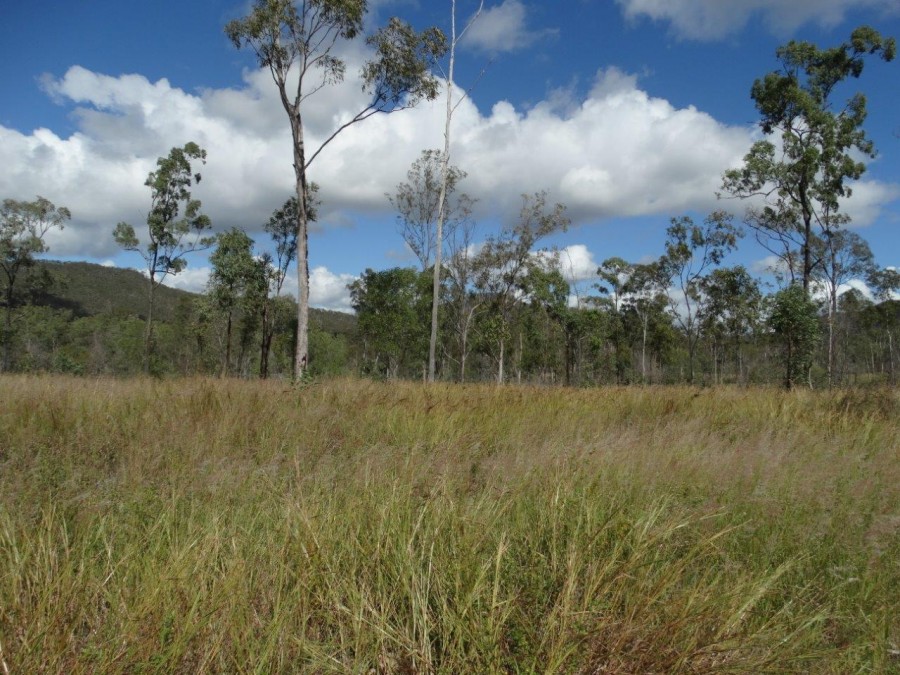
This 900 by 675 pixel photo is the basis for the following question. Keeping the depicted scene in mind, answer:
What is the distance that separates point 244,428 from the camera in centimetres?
488

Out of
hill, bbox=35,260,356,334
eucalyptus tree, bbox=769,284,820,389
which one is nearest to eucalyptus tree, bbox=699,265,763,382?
eucalyptus tree, bbox=769,284,820,389

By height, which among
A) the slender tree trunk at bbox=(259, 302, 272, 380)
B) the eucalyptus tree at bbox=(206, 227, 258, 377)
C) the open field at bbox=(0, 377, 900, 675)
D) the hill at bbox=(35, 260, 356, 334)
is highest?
the hill at bbox=(35, 260, 356, 334)

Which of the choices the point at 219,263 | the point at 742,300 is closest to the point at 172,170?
the point at 219,263

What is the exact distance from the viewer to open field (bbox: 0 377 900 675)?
64.3 inches

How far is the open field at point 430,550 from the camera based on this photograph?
163 cm


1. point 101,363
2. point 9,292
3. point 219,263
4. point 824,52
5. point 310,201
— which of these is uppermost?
point 824,52

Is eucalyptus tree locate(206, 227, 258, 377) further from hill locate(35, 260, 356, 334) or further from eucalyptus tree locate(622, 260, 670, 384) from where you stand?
hill locate(35, 260, 356, 334)

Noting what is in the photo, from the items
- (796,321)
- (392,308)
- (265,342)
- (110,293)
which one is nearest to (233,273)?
(265,342)

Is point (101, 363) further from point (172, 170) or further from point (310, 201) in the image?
point (310, 201)

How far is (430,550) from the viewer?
1998 mm

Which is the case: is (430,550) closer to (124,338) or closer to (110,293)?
(124,338)

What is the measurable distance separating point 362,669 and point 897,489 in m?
4.03

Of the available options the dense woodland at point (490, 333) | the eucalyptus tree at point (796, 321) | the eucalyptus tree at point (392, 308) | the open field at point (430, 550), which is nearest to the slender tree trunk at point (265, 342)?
the dense woodland at point (490, 333)

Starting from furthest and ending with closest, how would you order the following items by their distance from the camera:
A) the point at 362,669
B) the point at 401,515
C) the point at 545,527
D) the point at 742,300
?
the point at 742,300, the point at 401,515, the point at 545,527, the point at 362,669
